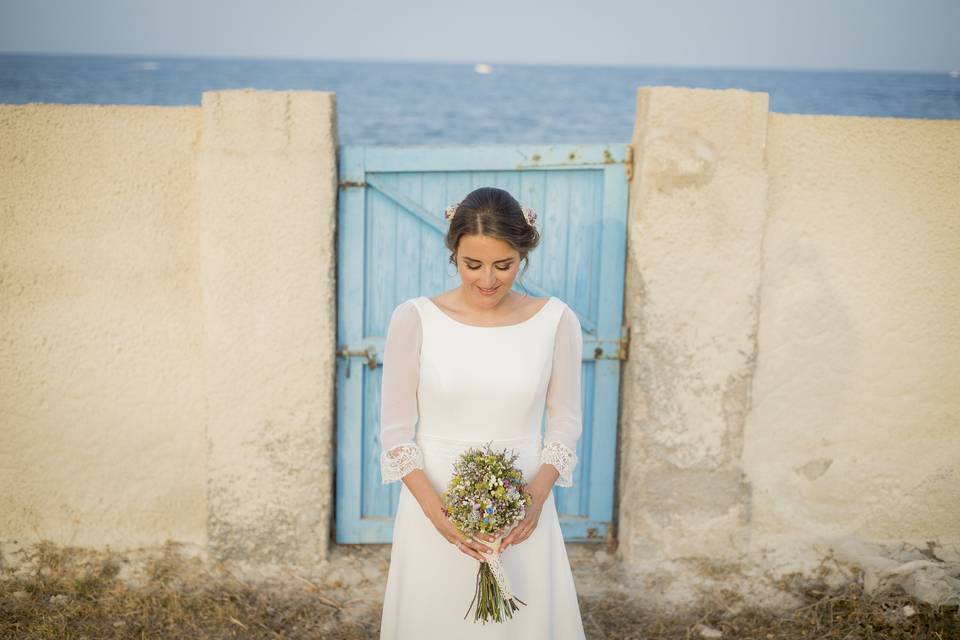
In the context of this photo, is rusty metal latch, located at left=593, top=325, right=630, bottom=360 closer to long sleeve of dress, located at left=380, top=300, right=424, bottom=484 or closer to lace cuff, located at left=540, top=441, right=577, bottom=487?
lace cuff, located at left=540, top=441, right=577, bottom=487

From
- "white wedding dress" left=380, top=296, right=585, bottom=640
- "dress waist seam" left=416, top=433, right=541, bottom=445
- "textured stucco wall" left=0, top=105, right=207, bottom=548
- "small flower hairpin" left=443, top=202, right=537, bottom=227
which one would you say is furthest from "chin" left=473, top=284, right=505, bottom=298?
"textured stucco wall" left=0, top=105, right=207, bottom=548

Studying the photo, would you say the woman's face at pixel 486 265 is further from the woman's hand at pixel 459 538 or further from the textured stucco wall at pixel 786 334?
the textured stucco wall at pixel 786 334

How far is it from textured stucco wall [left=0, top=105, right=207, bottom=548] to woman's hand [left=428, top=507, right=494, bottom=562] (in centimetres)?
201

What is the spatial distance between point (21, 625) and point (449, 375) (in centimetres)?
251

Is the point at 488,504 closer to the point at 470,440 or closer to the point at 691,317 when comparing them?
the point at 470,440

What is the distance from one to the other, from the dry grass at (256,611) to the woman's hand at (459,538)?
1.55 m

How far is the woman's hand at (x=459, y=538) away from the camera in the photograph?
93.4 inches

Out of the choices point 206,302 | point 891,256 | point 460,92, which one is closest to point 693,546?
point 891,256

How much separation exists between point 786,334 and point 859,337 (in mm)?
378

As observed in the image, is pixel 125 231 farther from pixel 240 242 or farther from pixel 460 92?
pixel 460 92

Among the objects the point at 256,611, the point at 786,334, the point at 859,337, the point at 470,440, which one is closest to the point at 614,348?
the point at 786,334

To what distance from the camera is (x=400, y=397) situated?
2.48 metres

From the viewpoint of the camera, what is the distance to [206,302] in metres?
3.80

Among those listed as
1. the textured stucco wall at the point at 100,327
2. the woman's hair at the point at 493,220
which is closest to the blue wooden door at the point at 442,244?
the textured stucco wall at the point at 100,327
